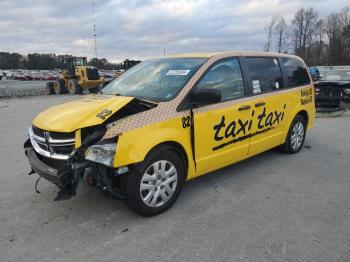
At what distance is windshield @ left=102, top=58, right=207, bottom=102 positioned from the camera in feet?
14.8

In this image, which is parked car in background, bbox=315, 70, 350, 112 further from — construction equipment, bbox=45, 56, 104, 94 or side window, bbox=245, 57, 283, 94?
construction equipment, bbox=45, 56, 104, 94

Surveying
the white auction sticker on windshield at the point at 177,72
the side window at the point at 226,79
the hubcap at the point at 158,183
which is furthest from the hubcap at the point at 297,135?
the hubcap at the point at 158,183

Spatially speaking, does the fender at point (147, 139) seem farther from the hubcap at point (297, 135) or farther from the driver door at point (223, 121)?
the hubcap at point (297, 135)

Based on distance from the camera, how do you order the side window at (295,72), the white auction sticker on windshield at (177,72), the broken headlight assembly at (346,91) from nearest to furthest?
the white auction sticker on windshield at (177,72), the side window at (295,72), the broken headlight assembly at (346,91)

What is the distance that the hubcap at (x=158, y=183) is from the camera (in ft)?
13.1

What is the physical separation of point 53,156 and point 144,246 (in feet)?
4.66

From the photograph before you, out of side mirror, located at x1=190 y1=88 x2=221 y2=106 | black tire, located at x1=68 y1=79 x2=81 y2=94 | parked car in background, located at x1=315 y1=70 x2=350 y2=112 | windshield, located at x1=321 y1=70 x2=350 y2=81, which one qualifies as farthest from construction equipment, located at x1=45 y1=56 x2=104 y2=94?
side mirror, located at x1=190 y1=88 x2=221 y2=106

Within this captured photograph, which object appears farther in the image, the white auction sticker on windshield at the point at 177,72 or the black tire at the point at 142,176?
the white auction sticker on windshield at the point at 177,72

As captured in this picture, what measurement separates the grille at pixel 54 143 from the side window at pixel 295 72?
4.04 m

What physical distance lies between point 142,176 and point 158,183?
0.93 feet

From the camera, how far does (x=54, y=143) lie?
3930 mm

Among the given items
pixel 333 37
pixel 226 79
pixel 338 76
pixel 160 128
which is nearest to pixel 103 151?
pixel 160 128

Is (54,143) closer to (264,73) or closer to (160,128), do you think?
(160,128)

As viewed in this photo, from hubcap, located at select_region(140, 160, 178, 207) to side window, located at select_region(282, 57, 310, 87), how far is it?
10.4ft
